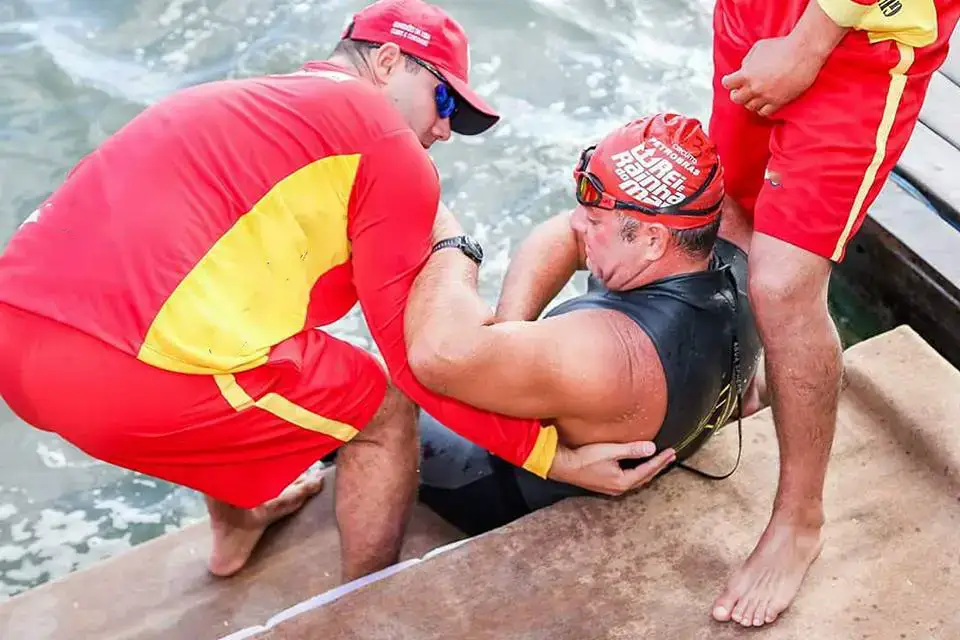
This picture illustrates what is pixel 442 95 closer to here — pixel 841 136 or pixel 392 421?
pixel 392 421

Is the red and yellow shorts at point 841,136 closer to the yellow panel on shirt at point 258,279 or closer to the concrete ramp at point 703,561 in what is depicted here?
the concrete ramp at point 703,561

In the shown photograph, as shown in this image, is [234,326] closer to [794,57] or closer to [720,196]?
[720,196]

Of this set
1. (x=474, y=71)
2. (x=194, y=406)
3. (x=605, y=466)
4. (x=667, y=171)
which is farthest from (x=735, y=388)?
(x=474, y=71)

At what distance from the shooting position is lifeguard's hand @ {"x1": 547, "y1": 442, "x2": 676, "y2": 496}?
2414 mm

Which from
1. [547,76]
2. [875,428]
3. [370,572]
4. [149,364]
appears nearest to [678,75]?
[547,76]

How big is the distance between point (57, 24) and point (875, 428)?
4.76m

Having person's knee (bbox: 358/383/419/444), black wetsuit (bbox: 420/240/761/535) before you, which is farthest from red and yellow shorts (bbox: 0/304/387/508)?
black wetsuit (bbox: 420/240/761/535)

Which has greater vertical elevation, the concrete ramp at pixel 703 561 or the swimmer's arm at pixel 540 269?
the swimmer's arm at pixel 540 269

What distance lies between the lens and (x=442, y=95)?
8.50 feet

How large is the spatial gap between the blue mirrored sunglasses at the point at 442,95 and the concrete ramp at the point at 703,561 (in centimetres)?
104

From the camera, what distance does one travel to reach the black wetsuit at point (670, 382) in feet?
7.72

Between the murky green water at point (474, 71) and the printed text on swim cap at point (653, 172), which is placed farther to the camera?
the murky green water at point (474, 71)

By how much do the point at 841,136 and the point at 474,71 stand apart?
11.0 ft

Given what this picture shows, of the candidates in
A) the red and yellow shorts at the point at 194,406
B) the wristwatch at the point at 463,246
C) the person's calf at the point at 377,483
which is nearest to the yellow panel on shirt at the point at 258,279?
the red and yellow shorts at the point at 194,406
